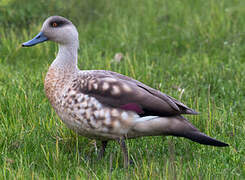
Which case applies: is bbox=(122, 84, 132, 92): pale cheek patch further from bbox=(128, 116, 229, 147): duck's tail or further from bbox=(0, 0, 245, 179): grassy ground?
bbox=(0, 0, 245, 179): grassy ground

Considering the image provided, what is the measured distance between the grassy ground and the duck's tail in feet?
0.48

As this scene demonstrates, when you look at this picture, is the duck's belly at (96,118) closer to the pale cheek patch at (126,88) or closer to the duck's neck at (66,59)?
the pale cheek patch at (126,88)

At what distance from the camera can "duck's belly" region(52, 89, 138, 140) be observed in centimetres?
380

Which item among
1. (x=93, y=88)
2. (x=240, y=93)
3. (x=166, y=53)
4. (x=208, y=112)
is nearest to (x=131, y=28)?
(x=166, y=53)

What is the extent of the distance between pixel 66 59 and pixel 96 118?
32.3 inches

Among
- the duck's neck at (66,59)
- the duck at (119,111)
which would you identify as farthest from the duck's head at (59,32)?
the duck at (119,111)

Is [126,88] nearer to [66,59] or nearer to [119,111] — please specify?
[119,111]

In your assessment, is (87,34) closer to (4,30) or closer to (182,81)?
(4,30)

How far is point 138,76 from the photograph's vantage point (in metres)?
5.59

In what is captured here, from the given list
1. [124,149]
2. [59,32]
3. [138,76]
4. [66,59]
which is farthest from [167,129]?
[138,76]

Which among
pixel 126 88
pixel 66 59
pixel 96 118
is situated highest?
pixel 66 59

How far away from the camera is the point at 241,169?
12.3ft

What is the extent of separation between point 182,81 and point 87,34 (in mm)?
2219

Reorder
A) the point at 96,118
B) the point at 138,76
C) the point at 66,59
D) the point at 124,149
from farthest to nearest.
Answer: the point at 138,76
the point at 66,59
the point at 124,149
the point at 96,118
